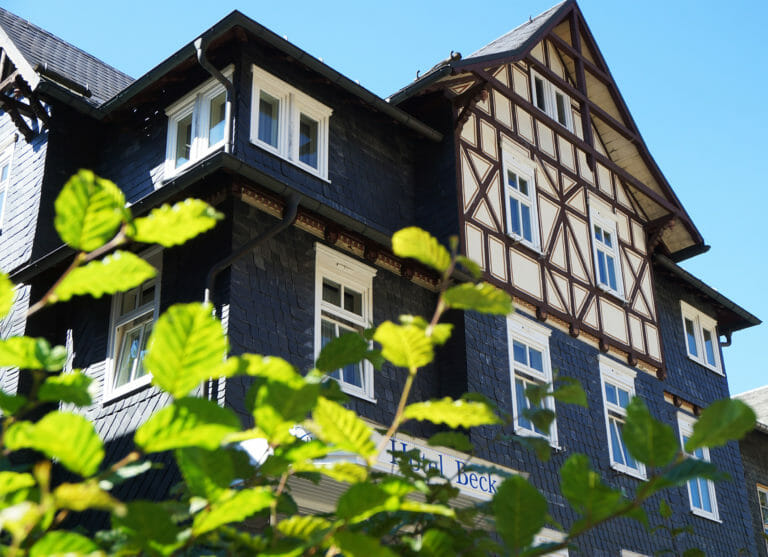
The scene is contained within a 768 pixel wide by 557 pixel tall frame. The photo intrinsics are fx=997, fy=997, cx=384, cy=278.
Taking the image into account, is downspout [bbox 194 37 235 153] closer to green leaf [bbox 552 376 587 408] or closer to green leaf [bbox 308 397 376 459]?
green leaf [bbox 552 376 587 408]

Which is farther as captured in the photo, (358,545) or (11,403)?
(11,403)

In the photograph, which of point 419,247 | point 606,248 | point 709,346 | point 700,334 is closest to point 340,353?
point 419,247

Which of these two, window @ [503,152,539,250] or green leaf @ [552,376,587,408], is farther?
window @ [503,152,539,250]

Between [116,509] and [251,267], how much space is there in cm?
969

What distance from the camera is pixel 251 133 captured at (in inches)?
459

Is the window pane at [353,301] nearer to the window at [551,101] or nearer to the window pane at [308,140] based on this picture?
the window pane at [308,140]

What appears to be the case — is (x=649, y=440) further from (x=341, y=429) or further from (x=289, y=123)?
(x=289, y=123)

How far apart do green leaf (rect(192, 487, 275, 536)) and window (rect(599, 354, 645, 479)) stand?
14.0m

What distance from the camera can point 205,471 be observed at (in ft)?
4.68

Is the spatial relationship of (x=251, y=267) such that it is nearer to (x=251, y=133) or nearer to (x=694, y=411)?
(x=251, y=133)

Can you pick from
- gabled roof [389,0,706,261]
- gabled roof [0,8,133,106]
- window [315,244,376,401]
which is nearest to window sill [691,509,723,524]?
gabled roof [389,0,706,261]

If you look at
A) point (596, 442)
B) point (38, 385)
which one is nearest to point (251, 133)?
point (596, 442)

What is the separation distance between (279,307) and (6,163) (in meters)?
5.64

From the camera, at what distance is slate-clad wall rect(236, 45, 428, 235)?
11.8 metres
